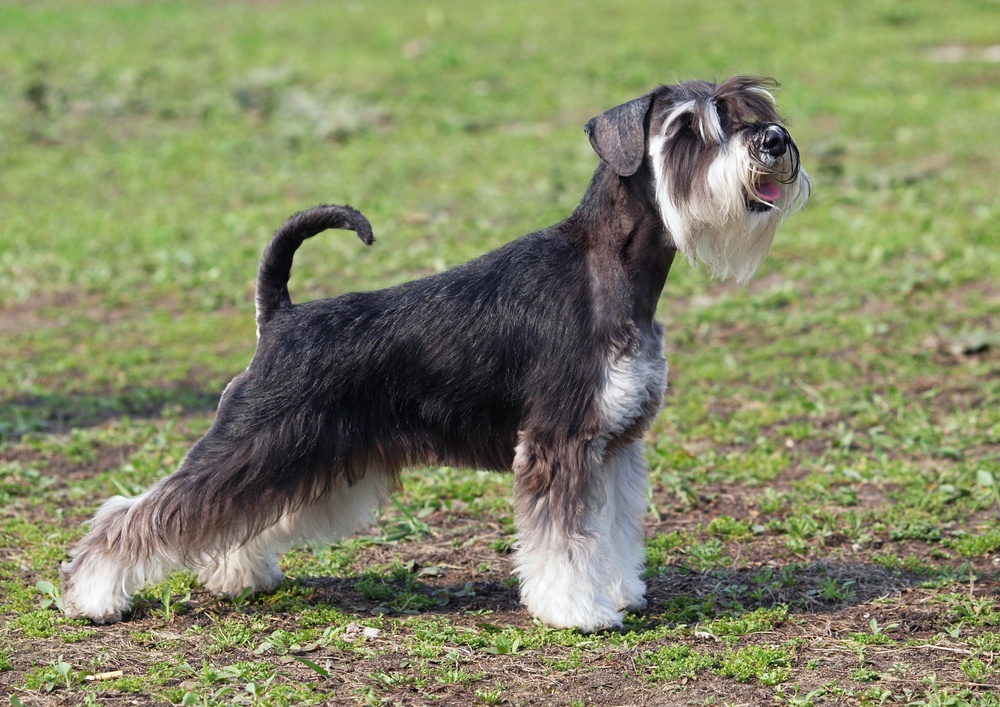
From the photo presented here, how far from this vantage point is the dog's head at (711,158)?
175 inches

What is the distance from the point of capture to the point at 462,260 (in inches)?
386

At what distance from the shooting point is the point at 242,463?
460cm

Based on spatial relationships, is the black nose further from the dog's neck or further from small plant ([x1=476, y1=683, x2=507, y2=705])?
small plant ([x1=476, y1=683, x2=507, y2=705])

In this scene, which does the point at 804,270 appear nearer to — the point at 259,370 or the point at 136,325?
the point at 136,325

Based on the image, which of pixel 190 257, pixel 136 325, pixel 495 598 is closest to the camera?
pixel 495 598

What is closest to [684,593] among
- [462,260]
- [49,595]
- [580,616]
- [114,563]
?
[580,616]

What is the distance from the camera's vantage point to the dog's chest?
4.61 metres

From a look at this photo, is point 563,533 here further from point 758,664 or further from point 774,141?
point 774,141

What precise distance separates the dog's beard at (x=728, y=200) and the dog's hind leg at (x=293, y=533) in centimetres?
155

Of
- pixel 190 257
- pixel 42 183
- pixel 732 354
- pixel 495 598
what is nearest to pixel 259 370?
pixel 495 598

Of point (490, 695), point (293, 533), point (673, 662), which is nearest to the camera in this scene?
point (490, 695)

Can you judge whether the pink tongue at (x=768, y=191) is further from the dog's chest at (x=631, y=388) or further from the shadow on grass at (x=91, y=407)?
the shadow on grass at (x=91, y=407)

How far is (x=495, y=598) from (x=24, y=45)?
13392 mm

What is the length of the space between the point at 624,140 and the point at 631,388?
0.94 metres
